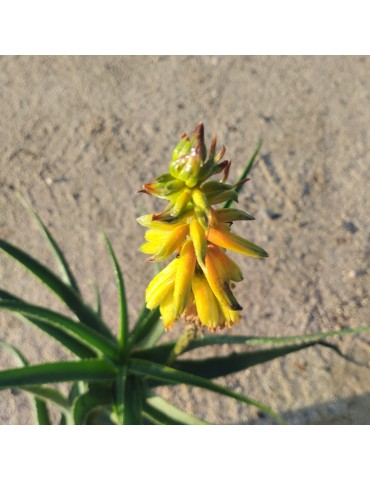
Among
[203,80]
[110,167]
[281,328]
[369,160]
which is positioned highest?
[203,80]

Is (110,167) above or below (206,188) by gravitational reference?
above

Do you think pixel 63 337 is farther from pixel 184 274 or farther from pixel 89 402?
pixel 184 274

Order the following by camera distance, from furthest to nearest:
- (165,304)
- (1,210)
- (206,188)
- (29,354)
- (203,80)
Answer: (203,80), (1,210), (29,354), (165,304), (206,188)

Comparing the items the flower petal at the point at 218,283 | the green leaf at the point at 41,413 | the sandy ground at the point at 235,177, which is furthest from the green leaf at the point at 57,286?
the sandy ground at the point at 235,177

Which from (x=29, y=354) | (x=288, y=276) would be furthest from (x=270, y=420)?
(x=29, y=354)

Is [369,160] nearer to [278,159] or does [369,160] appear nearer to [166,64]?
[278,159]

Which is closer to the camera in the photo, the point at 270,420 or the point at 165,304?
the point at 165,304

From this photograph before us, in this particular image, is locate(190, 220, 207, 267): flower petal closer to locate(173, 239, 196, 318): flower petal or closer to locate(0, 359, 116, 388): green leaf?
locate(173, 239, 196, 318): flower petal
